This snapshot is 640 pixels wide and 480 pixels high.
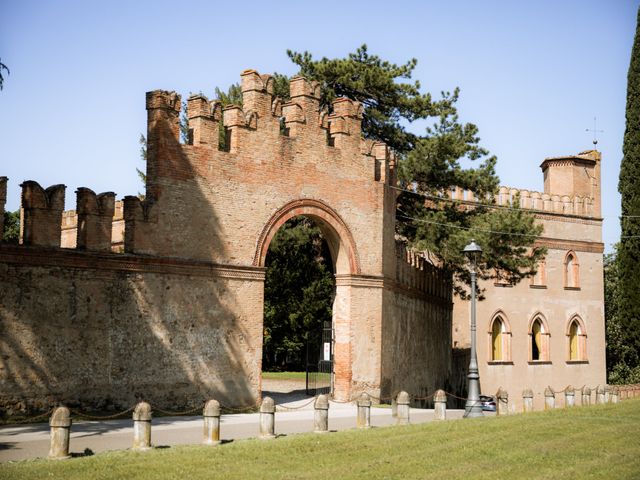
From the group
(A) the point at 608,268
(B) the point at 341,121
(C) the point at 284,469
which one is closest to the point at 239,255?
(B) the point at 341,121

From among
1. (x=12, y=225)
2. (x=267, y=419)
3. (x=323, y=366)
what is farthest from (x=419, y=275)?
(x=12, y=225)

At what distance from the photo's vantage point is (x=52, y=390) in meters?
15.4

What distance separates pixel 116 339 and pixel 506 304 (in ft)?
74.8

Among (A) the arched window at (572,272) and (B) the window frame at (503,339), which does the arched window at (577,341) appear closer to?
(A) the arched window at (572,272)

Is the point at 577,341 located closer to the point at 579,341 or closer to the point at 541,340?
the point at 579,341

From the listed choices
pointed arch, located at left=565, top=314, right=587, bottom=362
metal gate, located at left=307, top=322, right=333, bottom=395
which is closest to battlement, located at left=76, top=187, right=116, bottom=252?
metal gate, located at left=307, top=322, right=333, bottom=395

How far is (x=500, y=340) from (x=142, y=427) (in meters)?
26.3

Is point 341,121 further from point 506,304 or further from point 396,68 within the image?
point 506,304

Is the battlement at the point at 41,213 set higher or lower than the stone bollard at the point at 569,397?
higher

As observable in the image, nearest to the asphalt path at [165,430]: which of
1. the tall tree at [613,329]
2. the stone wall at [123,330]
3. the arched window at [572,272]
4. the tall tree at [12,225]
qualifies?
the stone wall at [123,330]

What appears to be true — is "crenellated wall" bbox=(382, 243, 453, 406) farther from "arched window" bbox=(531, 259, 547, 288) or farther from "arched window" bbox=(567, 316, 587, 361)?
"arched window" bbox=(567, 316, 587, 361)

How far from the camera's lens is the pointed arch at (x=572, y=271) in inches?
1460

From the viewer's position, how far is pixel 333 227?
67.4ft

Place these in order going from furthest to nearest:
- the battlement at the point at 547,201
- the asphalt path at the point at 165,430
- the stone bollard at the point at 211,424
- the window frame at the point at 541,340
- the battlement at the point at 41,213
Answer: the window frame at the point at 541,340 → the battlement at the point at 547,201 → the battlement at the point at 41,213 → the stone bollard at the point at 211,424 → the asphalt path at the point at 165,430
